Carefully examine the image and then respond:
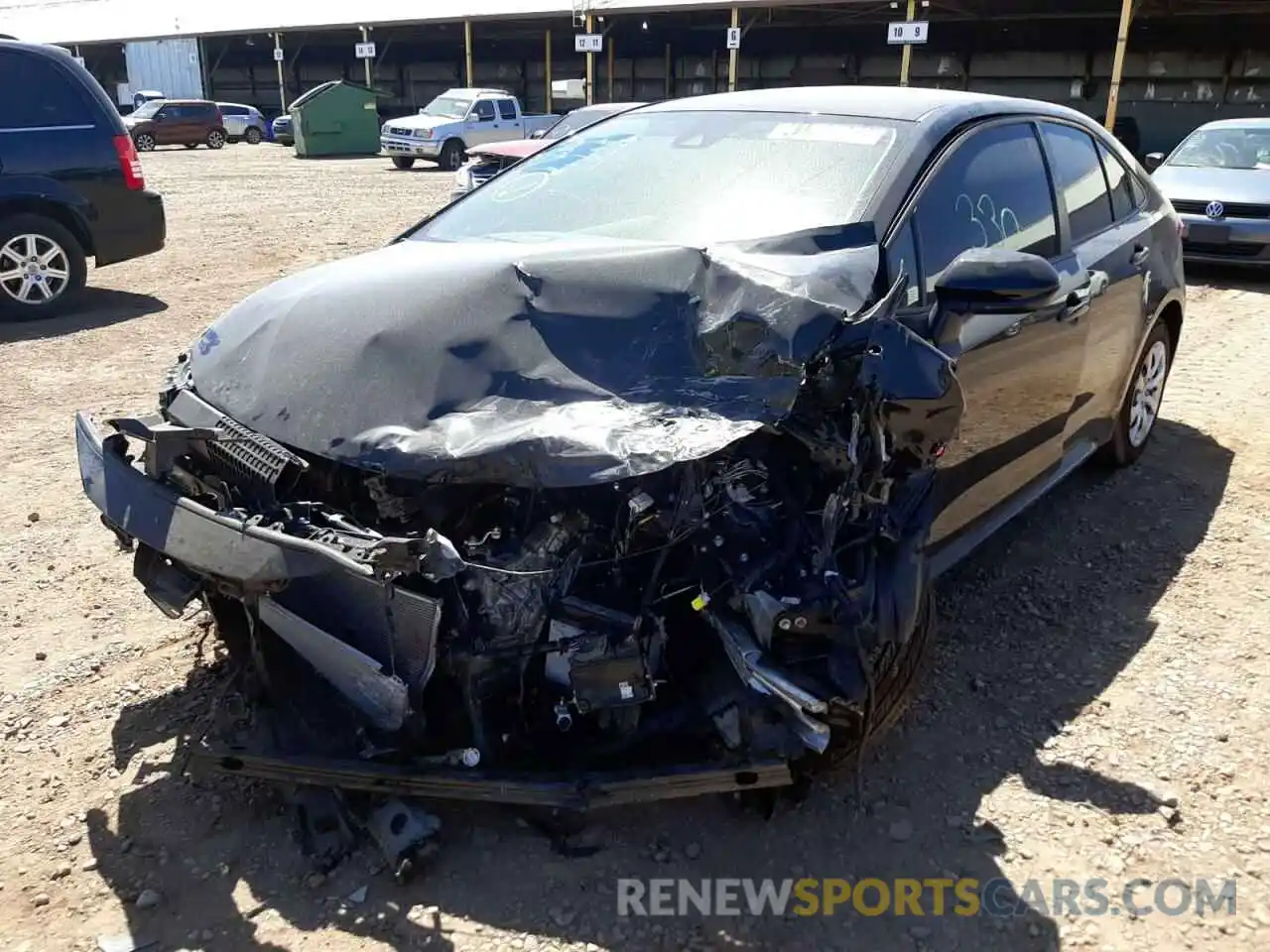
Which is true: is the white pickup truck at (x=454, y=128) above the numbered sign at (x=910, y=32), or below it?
below

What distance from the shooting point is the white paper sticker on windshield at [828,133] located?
3395 mm

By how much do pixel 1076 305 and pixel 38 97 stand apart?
796 centimetres

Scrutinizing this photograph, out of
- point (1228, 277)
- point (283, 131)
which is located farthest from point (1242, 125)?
point (283, 131)

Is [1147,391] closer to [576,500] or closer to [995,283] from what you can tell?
[995,283]

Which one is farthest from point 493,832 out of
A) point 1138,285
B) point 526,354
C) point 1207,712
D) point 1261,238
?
point 1261,238

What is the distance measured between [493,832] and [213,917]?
0.67 m

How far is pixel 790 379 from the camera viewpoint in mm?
2508

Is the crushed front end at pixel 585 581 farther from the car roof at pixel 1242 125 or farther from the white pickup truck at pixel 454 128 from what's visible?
the white pickup truck at pixel 454 128

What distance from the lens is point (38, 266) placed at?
821cm

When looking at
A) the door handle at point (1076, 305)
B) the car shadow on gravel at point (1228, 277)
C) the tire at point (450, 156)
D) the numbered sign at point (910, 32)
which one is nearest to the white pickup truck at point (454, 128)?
the tire at point (450, 156)

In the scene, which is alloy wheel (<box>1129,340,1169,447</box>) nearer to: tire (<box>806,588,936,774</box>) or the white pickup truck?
tire (<box>806,588,936,774</box>)

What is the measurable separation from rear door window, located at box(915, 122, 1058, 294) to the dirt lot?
4.34 ft

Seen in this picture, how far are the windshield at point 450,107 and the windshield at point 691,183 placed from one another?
22483 millimetres
